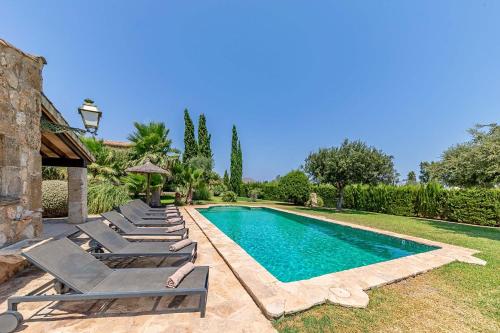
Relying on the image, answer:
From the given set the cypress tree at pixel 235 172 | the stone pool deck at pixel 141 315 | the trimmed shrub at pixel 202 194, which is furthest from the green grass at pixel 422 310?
the cypress tree at pixel 235 172

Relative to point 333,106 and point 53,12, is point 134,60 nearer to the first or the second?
point 53,12

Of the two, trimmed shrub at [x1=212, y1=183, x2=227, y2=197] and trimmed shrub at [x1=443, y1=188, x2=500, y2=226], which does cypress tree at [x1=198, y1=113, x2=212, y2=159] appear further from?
trimmed shrub at [x1=443, y1=188, x2=500, y2=226]

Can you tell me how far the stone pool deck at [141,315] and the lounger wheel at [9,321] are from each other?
0.40 feet

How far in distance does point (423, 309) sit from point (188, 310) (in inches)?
136

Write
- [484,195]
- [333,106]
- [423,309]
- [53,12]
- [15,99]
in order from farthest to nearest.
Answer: [333,106]
[484,195]
[53,12]
[15,99]
[423,309]

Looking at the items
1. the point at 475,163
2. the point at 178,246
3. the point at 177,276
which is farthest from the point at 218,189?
the point at 177,276

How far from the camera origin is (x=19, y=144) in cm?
414

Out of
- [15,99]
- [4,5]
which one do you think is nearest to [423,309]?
[15,99]

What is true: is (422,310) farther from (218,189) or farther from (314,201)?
(218,189)

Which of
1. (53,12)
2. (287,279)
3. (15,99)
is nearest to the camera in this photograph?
(15,99)

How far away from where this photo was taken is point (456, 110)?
1825cm

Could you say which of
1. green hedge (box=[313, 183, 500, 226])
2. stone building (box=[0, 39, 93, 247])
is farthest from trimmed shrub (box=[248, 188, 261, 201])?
stone building (box=[0, 39, 93, 247])

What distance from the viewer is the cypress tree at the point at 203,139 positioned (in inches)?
1188

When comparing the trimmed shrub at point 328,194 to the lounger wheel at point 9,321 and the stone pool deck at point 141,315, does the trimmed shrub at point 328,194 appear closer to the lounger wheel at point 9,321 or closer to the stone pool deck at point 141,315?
the stone pool deck at point 141,315
